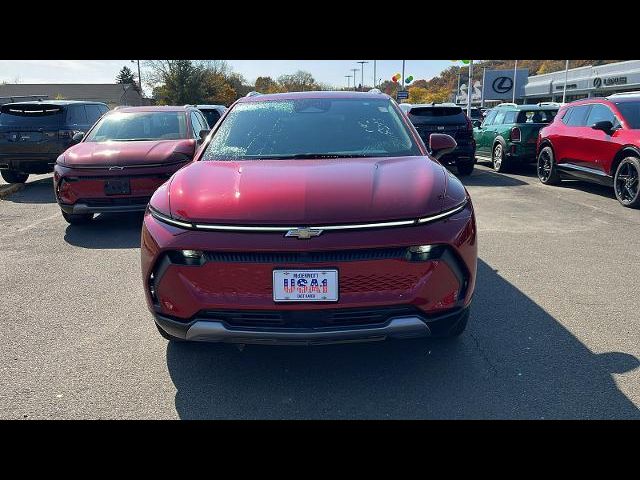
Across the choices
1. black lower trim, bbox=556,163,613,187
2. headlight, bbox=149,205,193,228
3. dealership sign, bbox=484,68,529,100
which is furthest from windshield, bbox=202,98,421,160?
dealership sign, bbox=484,68,529,100

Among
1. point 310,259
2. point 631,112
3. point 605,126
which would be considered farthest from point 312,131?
point 631,112

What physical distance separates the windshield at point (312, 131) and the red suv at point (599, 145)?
5881 mm

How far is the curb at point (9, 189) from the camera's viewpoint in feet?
32.8

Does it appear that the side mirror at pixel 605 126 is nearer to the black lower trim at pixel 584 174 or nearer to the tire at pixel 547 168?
the black lower trim at pixel 584 174

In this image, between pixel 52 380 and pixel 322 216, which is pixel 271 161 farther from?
pixel 52 380

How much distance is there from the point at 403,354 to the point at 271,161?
155 centimetres

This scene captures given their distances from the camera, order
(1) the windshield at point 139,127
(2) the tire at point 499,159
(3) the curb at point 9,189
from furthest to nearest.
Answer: (2) the tire at point 499,159, (3) the curb at point 9,189, (1) the windshield at point 139,127

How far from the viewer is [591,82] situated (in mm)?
45094

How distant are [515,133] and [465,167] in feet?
4.67

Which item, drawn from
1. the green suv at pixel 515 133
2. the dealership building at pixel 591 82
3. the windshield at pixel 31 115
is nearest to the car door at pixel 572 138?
the green suv at pixel 515 133

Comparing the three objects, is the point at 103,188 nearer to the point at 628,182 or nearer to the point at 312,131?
the point at 312,131

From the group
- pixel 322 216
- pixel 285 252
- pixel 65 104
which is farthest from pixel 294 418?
pixel 65 104

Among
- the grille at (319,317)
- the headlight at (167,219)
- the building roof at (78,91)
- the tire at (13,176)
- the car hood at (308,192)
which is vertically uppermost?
the building roof at (78,91)

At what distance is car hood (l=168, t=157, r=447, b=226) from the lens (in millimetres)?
2703
